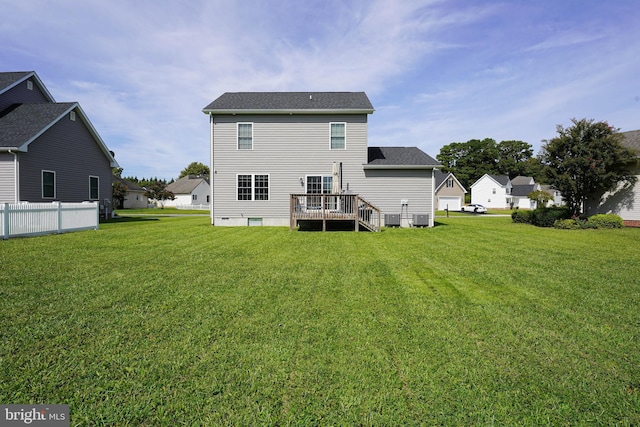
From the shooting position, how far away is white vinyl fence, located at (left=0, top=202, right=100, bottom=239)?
395 inches

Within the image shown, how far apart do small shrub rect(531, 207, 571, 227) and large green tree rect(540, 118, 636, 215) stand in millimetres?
573

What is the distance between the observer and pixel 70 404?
216 centimetres

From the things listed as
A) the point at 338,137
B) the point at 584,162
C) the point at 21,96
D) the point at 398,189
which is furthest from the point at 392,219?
the point at 21,96

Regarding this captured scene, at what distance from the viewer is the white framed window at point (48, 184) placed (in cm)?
1485

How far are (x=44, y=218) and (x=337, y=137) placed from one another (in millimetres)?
12751

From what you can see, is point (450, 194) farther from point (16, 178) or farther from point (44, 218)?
point (16, 178)

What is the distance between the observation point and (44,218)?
11.1 meters

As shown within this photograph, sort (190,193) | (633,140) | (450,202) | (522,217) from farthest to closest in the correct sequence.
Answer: (190,193)
(450,202)
(522,217)
(633,140)

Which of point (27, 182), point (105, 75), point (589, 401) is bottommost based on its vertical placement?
point (589, 401)

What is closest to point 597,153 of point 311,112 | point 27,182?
point 311,112

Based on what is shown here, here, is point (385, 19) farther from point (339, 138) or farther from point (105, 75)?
point (105, 75)

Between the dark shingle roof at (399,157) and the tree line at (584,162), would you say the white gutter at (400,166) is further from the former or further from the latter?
the tree line at (584,162)

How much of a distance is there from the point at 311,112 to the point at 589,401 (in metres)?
14.6

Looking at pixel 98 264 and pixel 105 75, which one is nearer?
pixel 98 264
